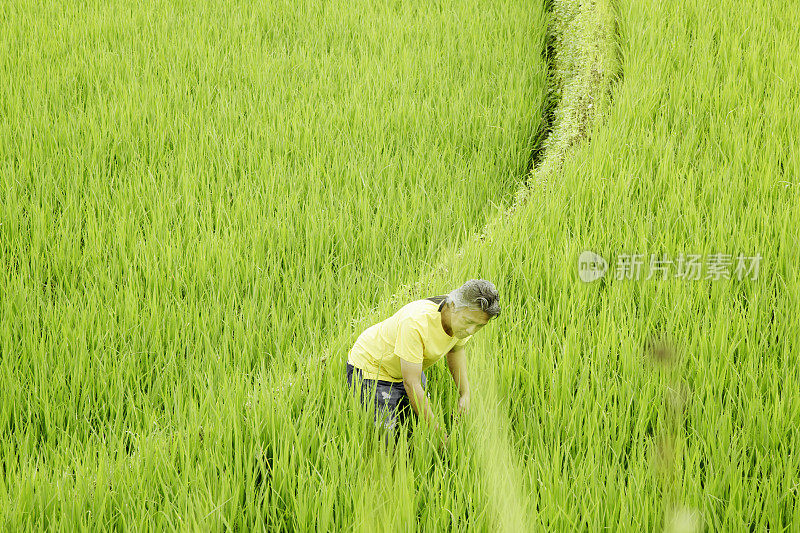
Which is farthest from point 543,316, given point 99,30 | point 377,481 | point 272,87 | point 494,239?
point 99,30

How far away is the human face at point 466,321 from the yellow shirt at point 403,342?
2.3 inches

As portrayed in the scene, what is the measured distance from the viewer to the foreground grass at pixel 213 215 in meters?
1.67

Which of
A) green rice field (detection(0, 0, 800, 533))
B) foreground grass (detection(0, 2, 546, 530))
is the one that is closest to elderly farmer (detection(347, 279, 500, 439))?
green rice field (detection(0, 0, 800, 533))

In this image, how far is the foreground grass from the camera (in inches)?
65.7

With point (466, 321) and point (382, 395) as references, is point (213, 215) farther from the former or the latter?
point (466, 321)

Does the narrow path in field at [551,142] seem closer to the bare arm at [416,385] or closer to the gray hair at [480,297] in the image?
the bare arm at [416,385]

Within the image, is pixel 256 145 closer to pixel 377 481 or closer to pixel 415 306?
pixel 415 306

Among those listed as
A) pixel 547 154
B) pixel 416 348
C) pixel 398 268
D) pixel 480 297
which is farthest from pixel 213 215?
pixel 547 154

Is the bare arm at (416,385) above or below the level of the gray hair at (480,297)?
below

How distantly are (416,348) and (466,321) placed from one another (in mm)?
170

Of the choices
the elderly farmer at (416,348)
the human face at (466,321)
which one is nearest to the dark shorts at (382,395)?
the elderly farmer at (416,348)

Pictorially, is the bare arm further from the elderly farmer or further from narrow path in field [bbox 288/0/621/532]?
narrow path in field [bbox 288/0/621/532]

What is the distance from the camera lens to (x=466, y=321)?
172 centimetres

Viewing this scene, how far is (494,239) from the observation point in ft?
9.03
